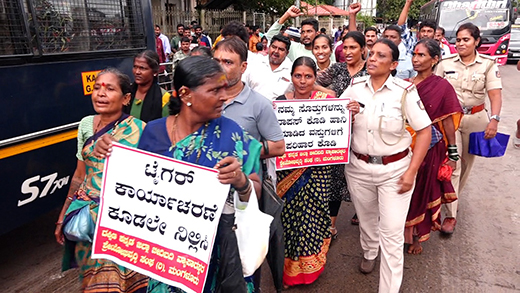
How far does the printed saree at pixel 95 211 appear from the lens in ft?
7.56

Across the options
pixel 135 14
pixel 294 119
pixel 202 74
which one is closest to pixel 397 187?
pixel 294 119

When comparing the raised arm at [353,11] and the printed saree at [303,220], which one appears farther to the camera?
the raised arm at [353,11]

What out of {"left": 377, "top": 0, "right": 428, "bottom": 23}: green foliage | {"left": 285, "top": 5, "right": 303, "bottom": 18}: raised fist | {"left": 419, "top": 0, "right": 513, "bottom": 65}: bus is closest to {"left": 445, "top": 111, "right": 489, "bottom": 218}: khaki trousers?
{"left": 285, "top": 5, "right": 303, "bottom": 18}: raised fist

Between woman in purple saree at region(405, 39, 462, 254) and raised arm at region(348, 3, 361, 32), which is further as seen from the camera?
raised arm at region(348, 3, 361, 32)

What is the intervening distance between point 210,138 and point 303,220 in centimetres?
160

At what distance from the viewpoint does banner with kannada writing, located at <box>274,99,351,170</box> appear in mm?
A: 3266

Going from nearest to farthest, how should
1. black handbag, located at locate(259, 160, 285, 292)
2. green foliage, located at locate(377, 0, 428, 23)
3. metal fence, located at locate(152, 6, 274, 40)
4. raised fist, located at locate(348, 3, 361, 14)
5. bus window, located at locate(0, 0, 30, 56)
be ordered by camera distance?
black handbag, located at locate(259, 160, 285, 292) → bus window, located at locate(0, 0, 30, 56) → raised fist, located at locate(348, 3, 361, 14) → metal fence, located at locate(152, 6, 274, 40) → green foliage, located at locate(377, 0, 428, 23)

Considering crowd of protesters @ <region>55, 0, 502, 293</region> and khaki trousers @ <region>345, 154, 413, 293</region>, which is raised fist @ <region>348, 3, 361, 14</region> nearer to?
crowd of protesters @ <region>55, 0, 502, 293</region>

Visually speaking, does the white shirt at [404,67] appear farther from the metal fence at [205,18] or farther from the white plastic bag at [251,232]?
the metal fence at [205,18]

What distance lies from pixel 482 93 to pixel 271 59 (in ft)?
7.10

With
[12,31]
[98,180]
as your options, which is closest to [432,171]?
[98,180]

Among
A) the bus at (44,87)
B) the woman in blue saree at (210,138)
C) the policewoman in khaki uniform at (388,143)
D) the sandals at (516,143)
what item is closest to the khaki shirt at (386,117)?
the policewoman in khaki uniform at (388,143)

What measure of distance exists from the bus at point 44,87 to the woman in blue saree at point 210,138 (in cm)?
159

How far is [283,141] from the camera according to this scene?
8.63 ft
